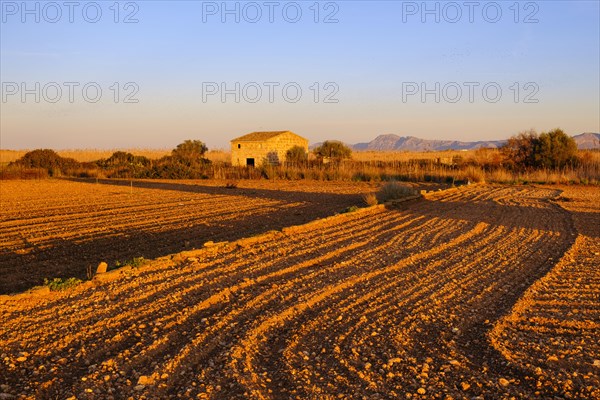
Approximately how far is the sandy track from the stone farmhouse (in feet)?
136

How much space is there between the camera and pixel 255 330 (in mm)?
6023

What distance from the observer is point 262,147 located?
5219 cm

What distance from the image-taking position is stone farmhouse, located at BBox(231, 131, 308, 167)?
52.0 metres

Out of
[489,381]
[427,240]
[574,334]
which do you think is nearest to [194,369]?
[489,381]

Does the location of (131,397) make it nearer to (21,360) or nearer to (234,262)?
(21,360)

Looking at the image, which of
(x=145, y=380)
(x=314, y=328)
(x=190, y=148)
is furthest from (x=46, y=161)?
(x=145, y=380)

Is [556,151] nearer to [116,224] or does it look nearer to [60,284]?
[116,224]

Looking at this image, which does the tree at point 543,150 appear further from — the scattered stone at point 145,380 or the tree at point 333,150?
the scattered stone at point 145,380

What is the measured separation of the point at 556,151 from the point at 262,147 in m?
23.8

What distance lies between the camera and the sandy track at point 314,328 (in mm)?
4719

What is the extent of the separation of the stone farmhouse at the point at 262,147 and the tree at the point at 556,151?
21.2 metres

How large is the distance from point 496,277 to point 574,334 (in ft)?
8.80

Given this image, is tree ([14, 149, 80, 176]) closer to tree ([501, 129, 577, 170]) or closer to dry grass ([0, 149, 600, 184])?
dry grass ([0, 149, 600, 184])

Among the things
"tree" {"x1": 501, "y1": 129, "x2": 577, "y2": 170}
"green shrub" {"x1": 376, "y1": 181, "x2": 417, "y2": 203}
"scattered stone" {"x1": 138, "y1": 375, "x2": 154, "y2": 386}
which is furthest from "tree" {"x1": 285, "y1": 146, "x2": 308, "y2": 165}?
"scattered stone" {"x1": 138, "y1": 375, "x2": 154, "y2": 386}
